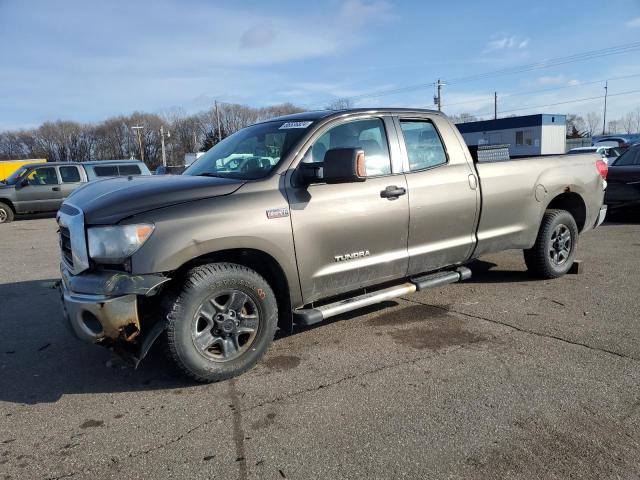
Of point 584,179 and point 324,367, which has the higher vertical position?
point 584,179

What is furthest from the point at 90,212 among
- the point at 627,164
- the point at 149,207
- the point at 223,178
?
the point at 627,164

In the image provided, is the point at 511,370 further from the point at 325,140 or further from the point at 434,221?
the point at 325,140

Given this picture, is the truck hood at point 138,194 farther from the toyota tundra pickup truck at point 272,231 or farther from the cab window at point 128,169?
the cab window at point 128,169

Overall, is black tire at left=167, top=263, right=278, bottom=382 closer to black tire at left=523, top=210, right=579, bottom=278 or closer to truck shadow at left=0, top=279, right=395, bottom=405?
truck shadow at left=0, top=279, right=395, bottom=405

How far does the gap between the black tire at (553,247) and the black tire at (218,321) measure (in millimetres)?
3530

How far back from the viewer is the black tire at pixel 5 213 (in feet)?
51.9

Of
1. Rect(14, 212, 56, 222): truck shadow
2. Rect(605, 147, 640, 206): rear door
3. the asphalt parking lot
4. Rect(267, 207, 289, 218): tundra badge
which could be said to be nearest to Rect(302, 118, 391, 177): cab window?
Rect(267, 207, 289, 218): tundra badge

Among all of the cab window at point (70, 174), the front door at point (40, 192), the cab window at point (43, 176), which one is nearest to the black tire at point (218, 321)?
the front door at point (40, 192)

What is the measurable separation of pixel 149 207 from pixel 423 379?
2.21m

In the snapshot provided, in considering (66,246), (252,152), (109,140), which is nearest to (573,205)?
(252,152)

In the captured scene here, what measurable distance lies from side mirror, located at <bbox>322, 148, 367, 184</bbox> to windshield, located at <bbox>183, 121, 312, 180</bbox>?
45cm

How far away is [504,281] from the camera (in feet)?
19.7

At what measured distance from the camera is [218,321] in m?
3.50

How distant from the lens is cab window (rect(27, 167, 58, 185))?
16.1 m
